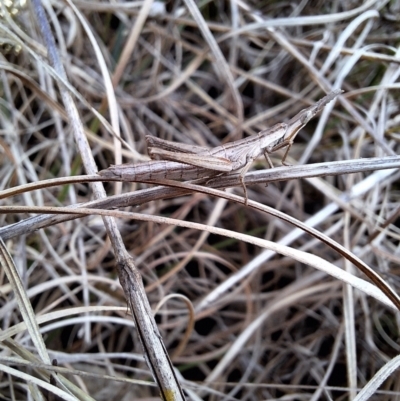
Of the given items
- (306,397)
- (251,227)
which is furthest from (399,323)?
(251,227)

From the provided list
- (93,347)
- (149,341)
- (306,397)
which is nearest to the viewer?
(149,341)

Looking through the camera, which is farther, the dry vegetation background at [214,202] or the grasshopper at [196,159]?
the dry vegetation background at [214,202]

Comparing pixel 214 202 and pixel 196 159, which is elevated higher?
pixel 196 159

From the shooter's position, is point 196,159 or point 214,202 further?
point 214,202

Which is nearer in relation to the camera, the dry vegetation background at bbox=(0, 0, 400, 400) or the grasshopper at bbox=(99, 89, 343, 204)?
the grasshopper at bbox=(99, 89, 343, 204)

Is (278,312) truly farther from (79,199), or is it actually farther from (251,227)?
(79,199)
